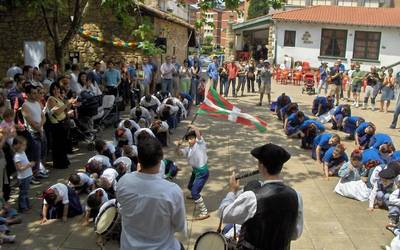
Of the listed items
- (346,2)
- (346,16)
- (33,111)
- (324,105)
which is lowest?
(324,105)

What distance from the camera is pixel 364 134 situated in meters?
10.6

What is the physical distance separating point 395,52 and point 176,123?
21.2 meters

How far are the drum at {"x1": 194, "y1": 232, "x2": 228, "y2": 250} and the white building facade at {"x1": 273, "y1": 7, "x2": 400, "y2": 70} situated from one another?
85.8 ft

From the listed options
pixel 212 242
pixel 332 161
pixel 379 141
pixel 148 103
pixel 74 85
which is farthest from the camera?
pixel 148 103

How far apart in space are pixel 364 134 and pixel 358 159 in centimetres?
247

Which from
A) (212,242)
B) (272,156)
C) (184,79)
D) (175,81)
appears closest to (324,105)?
(184,79)

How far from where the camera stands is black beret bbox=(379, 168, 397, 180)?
730 centimetres

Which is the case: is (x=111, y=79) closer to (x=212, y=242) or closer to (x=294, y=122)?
(x=294, y=122)

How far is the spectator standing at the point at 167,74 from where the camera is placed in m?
14.8

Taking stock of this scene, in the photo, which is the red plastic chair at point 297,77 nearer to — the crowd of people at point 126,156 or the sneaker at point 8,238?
the crowd of people at point 126,156

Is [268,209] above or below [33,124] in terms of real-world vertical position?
above

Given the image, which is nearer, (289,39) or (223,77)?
(223,77)

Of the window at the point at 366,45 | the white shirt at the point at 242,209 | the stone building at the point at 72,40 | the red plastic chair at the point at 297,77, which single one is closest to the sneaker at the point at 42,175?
the white shirt at the point at 242,209

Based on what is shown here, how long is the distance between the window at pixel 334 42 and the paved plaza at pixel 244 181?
708 inches
